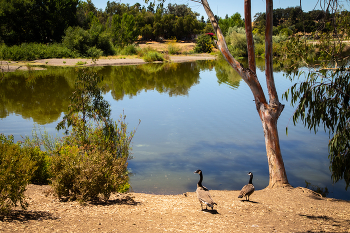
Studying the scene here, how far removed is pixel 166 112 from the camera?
15695mm

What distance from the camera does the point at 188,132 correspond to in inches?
482

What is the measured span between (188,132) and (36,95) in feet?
37.5

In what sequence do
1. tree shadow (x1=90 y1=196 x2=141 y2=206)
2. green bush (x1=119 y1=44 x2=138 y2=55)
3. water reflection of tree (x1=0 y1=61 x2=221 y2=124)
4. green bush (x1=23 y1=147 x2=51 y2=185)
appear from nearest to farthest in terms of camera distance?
tree shadow (x1=90 y1=196 x2=141 y2=206) < green bush (x1=23 y1=147 x2=51 y2=185) < water reflection of tree (x1=0 y1=61 x2=221 y2=124) < green bush (x1=119 y1=44 x2=138 y2=55)

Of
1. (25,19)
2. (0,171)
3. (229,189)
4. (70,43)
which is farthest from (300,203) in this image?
(25,19)

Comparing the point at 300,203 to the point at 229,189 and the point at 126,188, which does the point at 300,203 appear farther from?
the point at 126,188

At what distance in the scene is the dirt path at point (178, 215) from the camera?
14.2 ft

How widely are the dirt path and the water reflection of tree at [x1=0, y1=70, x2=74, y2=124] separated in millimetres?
8486

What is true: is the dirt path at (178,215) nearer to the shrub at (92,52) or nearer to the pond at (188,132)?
the pond at (188,132)

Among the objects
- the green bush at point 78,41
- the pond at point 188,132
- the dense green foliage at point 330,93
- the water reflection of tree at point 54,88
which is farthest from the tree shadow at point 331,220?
the green bush at point 78,41

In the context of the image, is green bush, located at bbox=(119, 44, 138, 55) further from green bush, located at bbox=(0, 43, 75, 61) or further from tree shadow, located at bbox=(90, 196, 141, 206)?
tree shadow, located at bbox=(90, 196, 141, 206)

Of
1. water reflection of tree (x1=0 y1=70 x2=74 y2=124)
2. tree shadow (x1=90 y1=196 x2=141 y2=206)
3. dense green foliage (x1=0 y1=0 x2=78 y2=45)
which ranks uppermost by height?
dense green foliage (x1=0 y1=0 x2=78 y2=45)

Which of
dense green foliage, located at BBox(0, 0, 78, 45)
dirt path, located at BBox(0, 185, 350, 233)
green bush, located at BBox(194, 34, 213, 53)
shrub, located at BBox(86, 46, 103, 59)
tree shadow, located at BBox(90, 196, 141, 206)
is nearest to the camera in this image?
dirt path, located at BBox(0, 185, 350, 233)

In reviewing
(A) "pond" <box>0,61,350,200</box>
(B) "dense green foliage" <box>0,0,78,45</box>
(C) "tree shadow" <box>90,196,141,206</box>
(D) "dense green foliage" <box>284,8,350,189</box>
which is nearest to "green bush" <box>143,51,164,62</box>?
(B) "dense green foliage" <box>0,0,78,45</box>

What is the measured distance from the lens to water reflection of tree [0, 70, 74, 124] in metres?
14.5
